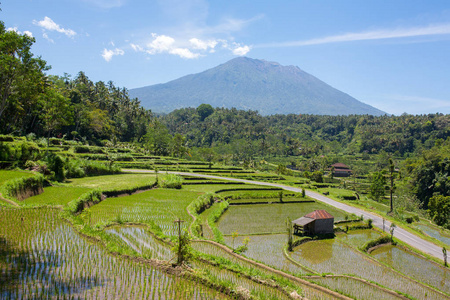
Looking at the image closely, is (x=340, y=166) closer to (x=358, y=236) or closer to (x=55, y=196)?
(x=358, y=236)

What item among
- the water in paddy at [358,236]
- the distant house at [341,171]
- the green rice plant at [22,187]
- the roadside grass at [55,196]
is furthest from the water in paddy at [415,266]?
the distant house at [341,171]

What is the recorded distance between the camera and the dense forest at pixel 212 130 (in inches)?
1142

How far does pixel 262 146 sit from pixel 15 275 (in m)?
88.2

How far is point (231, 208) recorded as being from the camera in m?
26.2

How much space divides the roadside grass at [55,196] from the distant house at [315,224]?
14881 mm

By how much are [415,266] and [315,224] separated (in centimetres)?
587

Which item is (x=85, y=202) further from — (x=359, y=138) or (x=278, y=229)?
(x=359, y=138)

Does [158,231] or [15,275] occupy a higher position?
[15,275]

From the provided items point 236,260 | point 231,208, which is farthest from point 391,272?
point 231,208

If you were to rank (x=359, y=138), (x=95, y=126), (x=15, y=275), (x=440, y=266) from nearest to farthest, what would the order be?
(x=15, y=275) → (x=440, y=266) → (x=95, y=126) → (x=359, y=138)

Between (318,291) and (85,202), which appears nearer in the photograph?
(318,291)

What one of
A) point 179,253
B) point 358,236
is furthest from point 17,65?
point 358,236

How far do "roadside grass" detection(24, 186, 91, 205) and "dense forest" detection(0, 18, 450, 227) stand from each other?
764 cm

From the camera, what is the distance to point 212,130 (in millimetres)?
102688
